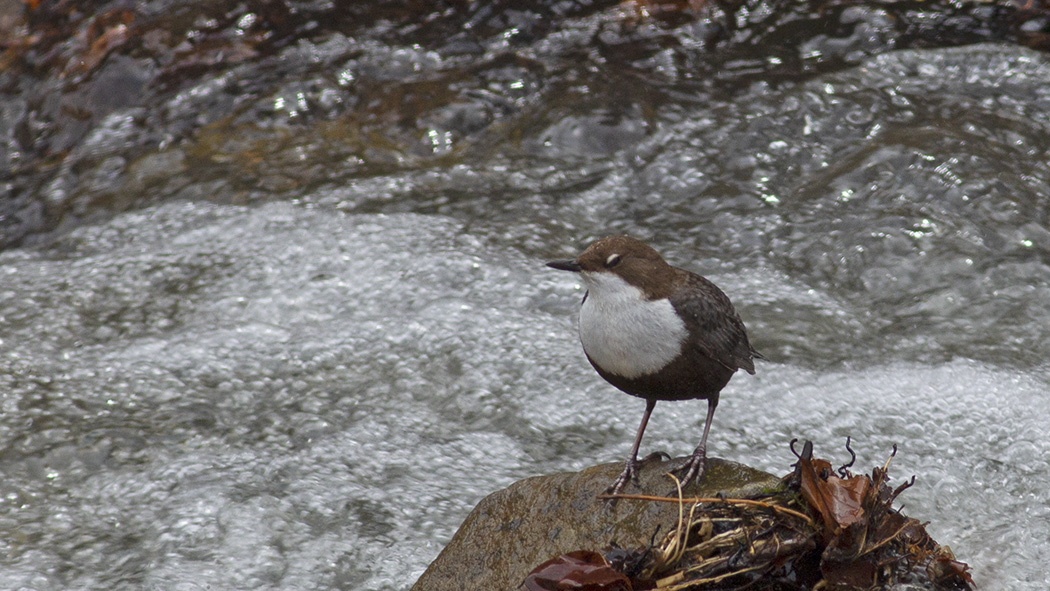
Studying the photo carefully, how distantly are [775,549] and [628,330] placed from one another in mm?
742

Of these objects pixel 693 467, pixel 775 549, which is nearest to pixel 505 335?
pixel 693 467

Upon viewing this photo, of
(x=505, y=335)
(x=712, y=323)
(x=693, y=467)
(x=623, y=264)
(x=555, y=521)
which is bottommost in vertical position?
(x=505, y=335)

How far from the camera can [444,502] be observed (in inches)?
147

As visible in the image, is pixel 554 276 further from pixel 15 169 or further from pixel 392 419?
pixel 15 169

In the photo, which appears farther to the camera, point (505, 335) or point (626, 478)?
point (505, 335)

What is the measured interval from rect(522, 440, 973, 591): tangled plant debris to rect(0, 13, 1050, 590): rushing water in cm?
118

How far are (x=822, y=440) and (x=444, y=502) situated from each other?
1533 millimetres

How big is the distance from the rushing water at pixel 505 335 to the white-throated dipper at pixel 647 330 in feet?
3.94

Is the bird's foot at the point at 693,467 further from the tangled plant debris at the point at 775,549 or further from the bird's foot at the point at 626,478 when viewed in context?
the tangled plant debris at the point at 775,549

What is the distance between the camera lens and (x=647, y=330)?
2.71 m

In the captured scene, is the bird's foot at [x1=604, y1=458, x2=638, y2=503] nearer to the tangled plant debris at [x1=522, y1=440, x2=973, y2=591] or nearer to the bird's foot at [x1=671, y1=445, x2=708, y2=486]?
the bird's foot at [x1=671, y1=445, x2=708, y2=486]

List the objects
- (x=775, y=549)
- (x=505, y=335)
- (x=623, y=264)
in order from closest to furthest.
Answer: (x=775, y=549)
(x=623, y=264)
(x=505, y=335)

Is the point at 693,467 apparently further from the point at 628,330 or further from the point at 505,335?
the point at 505,335

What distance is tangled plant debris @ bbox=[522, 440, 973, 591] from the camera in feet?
7.31
